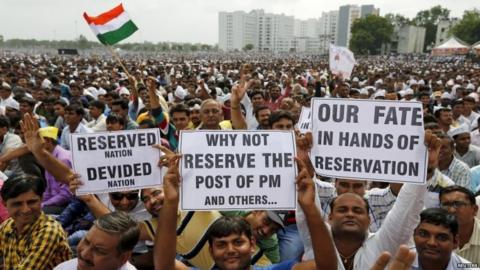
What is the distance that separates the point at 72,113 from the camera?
247 inches

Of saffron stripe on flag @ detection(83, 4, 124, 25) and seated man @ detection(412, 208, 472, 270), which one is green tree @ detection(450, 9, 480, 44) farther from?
seated man @ detection(412, 208, 472, 270)

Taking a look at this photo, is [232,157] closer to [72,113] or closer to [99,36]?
[72,113]

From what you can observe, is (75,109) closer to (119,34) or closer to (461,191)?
(119,34)

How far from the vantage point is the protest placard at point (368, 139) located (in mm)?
2982

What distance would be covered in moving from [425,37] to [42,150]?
11484 cm

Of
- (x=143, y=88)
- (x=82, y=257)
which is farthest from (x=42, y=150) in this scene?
(x=143, y=88)

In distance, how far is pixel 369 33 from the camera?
90.9m

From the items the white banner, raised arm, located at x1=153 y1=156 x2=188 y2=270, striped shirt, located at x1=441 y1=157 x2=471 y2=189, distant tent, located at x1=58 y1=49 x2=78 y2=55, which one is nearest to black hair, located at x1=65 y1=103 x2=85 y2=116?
raised arm, located at x1=153 y1=156 x2=188 y2=270

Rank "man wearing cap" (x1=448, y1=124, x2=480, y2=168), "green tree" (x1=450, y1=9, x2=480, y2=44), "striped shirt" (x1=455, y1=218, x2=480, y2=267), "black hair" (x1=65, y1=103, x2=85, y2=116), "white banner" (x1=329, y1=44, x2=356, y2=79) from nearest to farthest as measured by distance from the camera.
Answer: "striped shirt" (x1=455, y1=218, x2=480, y2=267)
"man wearing cap" (x1=448, y1=124, x2=480, y2=168)
"black hair" (x1=65, y1=103, x2=85, y2=116)
"white banner" (x1=329, y1=44, x2=356, y2=79)
"green tree" (x1=450, y1=9, x2=480, y2=44)

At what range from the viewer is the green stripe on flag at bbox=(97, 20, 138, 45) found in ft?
25.4

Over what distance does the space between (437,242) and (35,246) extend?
252cm

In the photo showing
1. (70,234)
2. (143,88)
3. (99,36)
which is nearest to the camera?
(70,234)

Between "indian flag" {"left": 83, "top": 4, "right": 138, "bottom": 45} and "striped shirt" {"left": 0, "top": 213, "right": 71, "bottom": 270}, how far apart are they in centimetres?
533

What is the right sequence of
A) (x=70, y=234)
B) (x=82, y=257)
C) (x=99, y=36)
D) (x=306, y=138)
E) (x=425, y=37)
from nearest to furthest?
(x=82, y=257) < (x=306, y=138) < (x=70, y=234) < (x=99, y=36) < (x=425, y=37)
